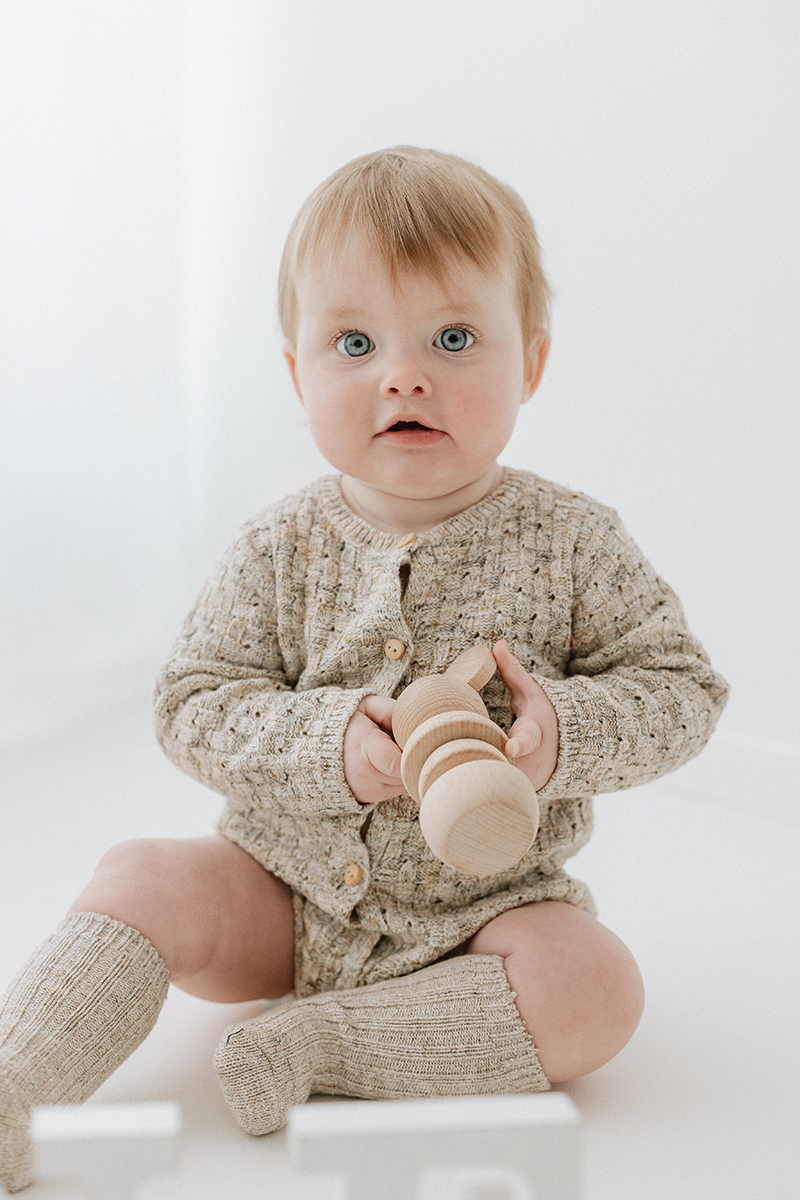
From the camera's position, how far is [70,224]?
4.47ft

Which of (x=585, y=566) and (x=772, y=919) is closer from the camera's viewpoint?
(x=585, y=566)

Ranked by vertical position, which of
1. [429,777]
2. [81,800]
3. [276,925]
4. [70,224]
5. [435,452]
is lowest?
[81,800]

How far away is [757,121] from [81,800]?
35.5 inches

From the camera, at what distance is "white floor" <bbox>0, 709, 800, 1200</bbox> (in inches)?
25.0

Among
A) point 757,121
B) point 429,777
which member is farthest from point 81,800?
point 757,121

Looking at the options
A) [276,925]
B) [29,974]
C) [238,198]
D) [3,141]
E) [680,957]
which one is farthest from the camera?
[238,198]

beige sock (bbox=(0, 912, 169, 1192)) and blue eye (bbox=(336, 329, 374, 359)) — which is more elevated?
blue eye (bbox=(336, 329, 374, 359))

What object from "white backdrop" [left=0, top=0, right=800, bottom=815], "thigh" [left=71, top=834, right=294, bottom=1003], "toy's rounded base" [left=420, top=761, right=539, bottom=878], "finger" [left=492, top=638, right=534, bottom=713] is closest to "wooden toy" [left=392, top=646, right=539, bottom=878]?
"toy's rounded base" [left=420, top=761, right=539, bottom=878]

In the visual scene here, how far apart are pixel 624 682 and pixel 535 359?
228 millimetres

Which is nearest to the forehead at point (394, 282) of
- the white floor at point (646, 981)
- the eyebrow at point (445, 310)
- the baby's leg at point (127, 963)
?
the eyebrow at point (445, 310)

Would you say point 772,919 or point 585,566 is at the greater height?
point 585,566

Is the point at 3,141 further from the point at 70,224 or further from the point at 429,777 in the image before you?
the point at 429,777

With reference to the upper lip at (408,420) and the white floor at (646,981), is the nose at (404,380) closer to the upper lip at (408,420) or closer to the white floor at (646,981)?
the upper lip at (408,420)

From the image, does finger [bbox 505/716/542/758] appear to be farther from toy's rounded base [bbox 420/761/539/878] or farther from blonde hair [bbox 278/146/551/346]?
blonde hair [bbox 278/146/551/346]
